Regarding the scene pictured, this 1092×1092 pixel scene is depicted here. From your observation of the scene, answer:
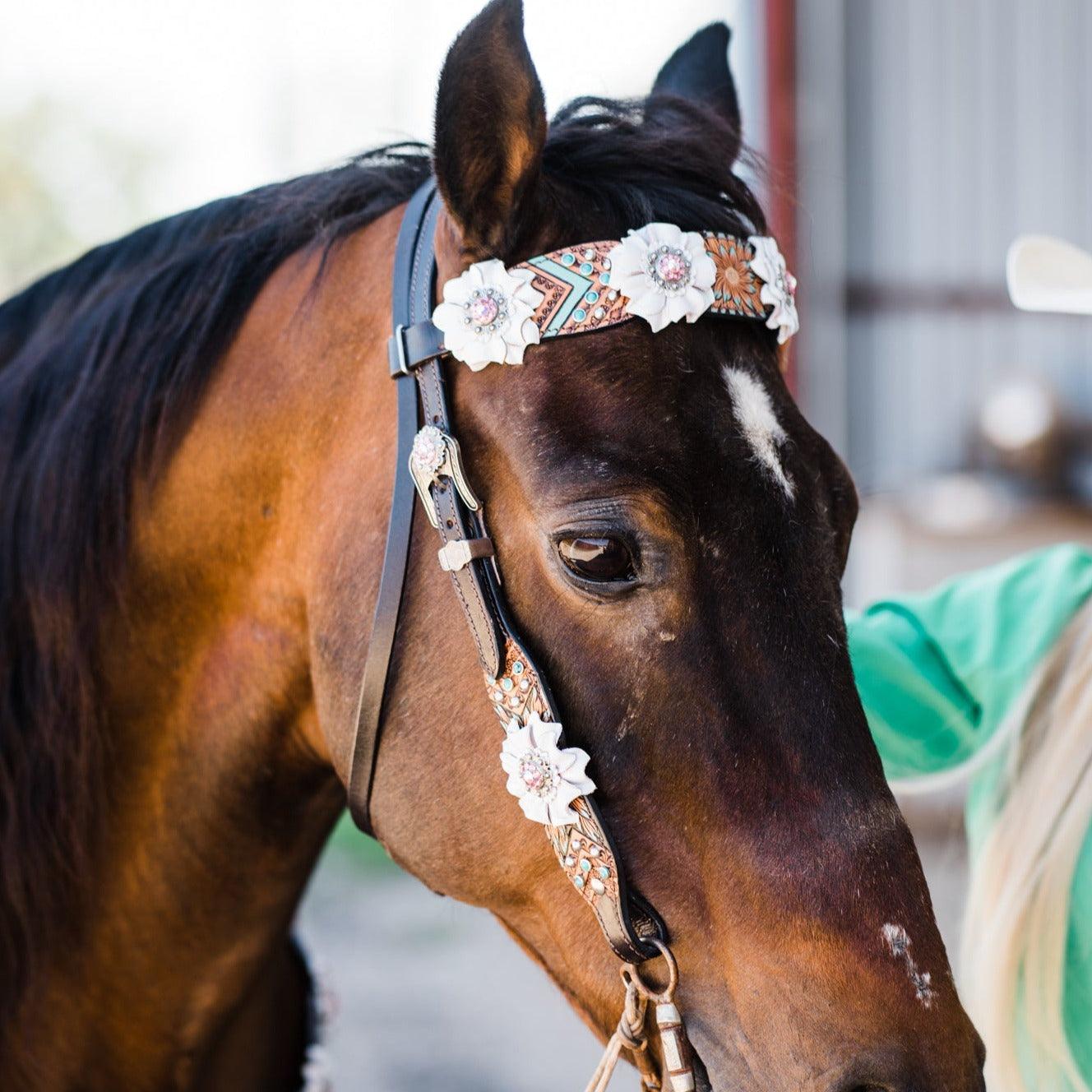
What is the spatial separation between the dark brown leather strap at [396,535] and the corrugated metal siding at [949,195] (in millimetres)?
3828

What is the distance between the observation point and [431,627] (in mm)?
1058

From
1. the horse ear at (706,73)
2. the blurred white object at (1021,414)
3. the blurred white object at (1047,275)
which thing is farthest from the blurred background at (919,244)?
the blurred white object at (1047,275)

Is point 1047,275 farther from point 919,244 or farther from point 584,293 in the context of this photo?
point 919,244

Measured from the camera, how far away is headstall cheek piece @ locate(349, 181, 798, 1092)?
95 cm

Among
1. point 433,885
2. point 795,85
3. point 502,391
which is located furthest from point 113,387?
point 795,85

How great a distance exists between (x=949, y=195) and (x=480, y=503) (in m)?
4.43

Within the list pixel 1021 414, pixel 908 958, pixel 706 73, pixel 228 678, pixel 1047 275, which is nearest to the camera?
pixel 908 958

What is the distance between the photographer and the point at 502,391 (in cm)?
104

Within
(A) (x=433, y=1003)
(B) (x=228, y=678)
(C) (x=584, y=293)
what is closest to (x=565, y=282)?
(C) (x=584, y=293)

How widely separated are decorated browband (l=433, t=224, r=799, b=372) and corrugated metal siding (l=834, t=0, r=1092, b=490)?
3816 millimetres

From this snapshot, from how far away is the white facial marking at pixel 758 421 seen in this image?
99 centimetres

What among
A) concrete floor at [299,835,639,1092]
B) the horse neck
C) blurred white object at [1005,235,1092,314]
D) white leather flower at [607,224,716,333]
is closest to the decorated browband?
white leather flower at [607,224,716,333]

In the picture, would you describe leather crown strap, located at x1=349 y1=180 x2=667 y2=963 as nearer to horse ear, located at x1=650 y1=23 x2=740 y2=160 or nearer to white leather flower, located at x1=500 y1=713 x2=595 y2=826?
→ white leather flower, located at x1=500 y1=713 x2=595 y2=826

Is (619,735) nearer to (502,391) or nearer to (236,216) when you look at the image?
(502,391)
